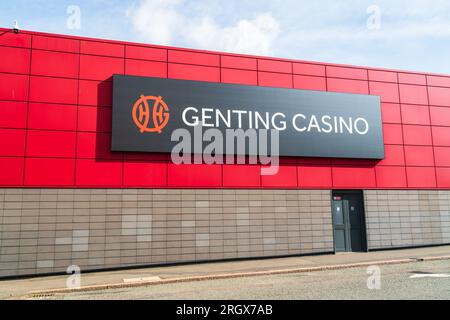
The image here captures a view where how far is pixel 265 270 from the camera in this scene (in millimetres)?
12031

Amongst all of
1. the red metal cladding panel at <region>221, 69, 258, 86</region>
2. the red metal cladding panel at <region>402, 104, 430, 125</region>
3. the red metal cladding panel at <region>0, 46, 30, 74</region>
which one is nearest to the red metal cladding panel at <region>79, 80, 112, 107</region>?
the red metal cladding panel at <region>0, 46, 30, 74</region>

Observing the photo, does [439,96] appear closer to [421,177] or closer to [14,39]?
[421,177]

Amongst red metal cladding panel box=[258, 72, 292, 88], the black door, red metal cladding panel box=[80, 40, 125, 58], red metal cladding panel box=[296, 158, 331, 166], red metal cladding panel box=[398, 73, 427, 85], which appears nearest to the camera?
red metal cladding panel box=[80, 40, 125, 58]

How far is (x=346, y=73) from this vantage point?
17.0 metres

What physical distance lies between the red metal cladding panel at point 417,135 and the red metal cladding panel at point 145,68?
38.0ft

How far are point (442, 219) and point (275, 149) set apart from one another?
891cm

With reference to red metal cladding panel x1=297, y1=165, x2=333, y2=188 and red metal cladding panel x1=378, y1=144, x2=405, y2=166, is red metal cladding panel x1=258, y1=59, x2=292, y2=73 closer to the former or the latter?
red metal cladding panel x1=297, y1=165, x2=333, y2=188

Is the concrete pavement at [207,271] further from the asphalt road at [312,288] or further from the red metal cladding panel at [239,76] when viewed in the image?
the red metal cladding panel at [239,76]

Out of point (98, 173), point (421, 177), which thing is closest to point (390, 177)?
point (421, 177)

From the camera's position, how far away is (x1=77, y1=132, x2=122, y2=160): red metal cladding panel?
1351cm

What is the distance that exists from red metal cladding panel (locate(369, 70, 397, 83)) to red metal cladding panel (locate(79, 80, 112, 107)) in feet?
39.1

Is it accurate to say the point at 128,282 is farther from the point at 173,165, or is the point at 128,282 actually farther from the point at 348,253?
the point at 348,253

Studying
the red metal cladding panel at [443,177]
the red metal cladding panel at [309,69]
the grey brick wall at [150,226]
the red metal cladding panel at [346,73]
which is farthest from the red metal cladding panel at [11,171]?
the red metal cladding panel at [443,177]
